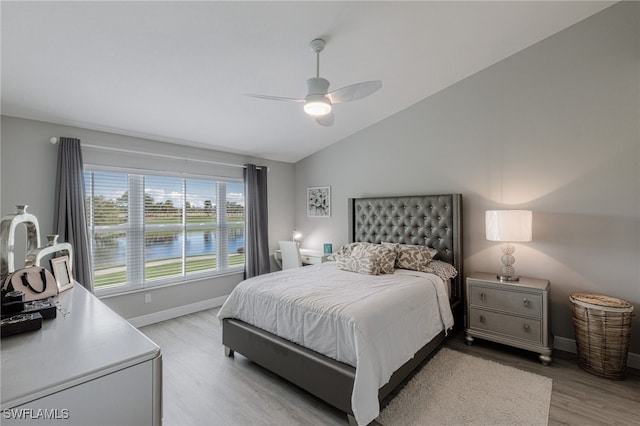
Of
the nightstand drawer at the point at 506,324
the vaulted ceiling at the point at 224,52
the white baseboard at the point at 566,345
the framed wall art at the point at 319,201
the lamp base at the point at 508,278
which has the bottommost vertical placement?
the white baseboard at the point at 566,345

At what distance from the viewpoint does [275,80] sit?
9.48ft

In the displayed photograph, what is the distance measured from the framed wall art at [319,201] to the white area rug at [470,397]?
2860mm

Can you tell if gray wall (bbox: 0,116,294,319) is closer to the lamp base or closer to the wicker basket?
the lamp base

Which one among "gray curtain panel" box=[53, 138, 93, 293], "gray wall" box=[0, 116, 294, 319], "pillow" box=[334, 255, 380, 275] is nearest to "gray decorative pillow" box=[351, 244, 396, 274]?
"pillow" box=[334, 255, 380, 275]

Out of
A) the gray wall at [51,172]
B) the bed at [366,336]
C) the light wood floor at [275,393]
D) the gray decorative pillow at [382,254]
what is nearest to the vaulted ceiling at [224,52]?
the gray wall at [51,172]

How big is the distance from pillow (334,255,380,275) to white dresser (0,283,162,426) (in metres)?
2.39

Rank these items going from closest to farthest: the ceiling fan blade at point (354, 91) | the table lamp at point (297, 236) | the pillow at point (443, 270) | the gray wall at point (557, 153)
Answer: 1. the ceiling fan blade at point (354, 91)
2. the gray wall at point (557, 153)
3. the pillow at point (443, 270)
4. the table lamp at point (297, 236)

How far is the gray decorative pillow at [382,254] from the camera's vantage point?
3164mm

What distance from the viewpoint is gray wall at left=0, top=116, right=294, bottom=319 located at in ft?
9.19

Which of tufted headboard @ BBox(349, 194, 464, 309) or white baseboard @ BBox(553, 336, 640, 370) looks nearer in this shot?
white baseboard @ BBox(553, 336, 640, 370)

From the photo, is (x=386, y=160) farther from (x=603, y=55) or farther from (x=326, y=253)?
(x=603, y=55)

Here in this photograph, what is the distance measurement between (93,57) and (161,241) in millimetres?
2321

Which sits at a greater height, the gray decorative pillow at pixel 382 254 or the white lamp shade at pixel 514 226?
the white lamp shade at pixel 514 226

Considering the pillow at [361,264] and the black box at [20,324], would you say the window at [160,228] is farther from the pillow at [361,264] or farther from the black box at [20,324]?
the black box at [20,324]
